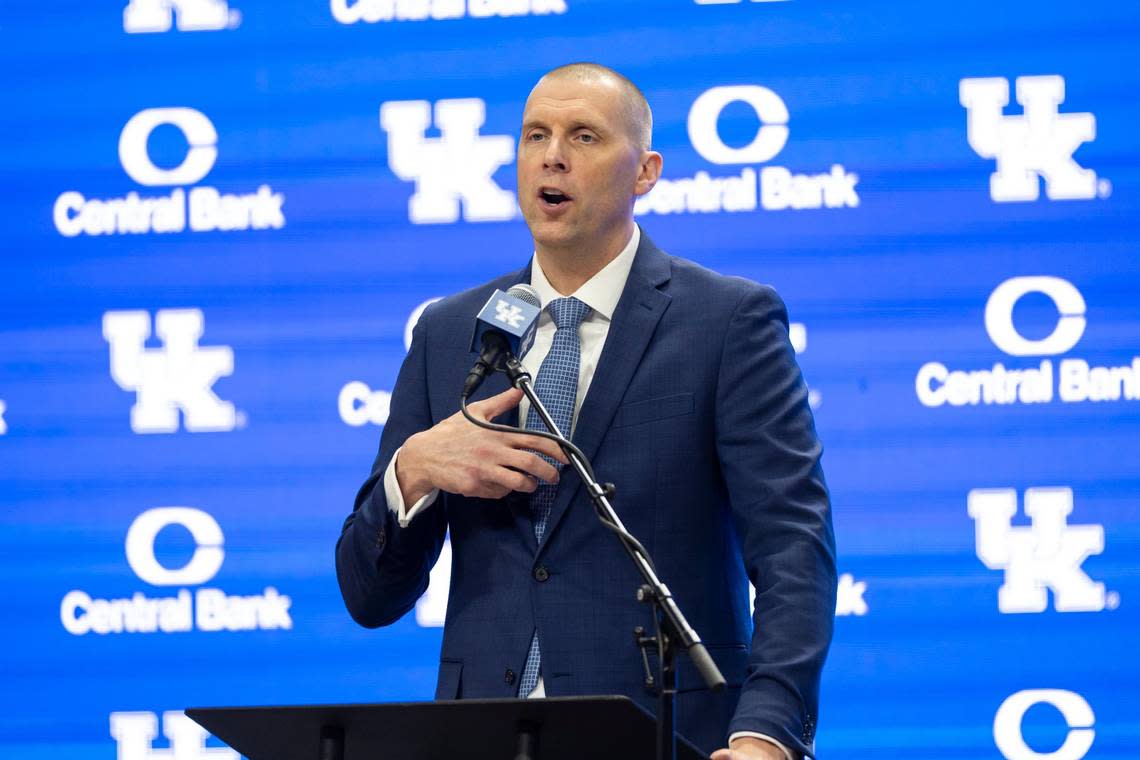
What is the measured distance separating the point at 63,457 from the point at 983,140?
2601mm

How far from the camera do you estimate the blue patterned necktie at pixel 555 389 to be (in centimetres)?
231

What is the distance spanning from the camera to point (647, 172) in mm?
2729

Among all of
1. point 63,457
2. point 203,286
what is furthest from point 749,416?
point 63,457

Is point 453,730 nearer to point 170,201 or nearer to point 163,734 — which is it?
point 163,734

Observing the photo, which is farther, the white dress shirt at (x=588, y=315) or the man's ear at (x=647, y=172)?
the man's ear at (x=647, y=172)

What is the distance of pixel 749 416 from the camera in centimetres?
233

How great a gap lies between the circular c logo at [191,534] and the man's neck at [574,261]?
167 centimetres

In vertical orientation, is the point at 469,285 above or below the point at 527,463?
above

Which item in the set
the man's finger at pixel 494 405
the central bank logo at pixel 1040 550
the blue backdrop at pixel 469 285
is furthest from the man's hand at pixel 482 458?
the central bank logo at pixel 1040 550

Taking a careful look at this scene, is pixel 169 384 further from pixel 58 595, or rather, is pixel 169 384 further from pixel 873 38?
pixel 873 38

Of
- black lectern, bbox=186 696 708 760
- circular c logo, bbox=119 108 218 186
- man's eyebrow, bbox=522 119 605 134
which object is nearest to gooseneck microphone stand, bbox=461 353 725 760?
black lectern, bbox=186 696 708 760

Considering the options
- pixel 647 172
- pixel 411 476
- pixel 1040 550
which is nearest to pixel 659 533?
pixel 411 476

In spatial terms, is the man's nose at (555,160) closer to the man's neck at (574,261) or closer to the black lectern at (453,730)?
the man's neck at (574,261)

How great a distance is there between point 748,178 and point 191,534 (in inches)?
69.7
